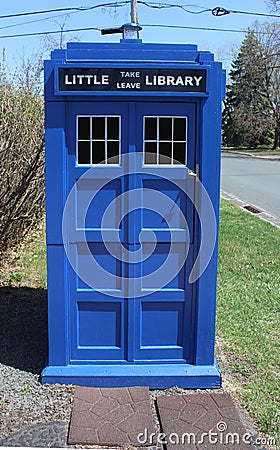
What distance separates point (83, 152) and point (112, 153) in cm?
20

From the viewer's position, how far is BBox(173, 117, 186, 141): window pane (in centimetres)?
352

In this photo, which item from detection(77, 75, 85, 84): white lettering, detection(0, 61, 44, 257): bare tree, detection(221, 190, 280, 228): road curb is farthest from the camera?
detection(221, 190, 280, 228): road curb

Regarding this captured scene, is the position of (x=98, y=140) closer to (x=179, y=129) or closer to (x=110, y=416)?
(x=179, y=129)

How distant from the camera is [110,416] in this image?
325cm

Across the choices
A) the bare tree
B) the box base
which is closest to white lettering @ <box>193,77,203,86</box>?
the box base

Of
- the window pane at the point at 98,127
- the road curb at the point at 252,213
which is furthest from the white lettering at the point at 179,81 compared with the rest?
the road curb at the point at 252,213

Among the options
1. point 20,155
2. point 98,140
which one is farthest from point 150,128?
point 20,155

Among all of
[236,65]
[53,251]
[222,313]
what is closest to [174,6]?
[222,313]

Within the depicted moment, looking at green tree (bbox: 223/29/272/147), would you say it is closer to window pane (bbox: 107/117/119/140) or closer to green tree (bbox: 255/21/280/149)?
green tree (bbox: 255/21/280/149)

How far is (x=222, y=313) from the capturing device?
17.1ft

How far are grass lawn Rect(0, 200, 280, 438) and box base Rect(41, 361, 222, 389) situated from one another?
0.24 metres

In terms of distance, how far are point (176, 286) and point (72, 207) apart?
3.00 ft

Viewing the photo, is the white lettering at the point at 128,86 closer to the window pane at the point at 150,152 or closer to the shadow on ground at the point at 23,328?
the window pane at the point at 150,152

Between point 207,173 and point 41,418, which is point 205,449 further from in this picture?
point 207,173
